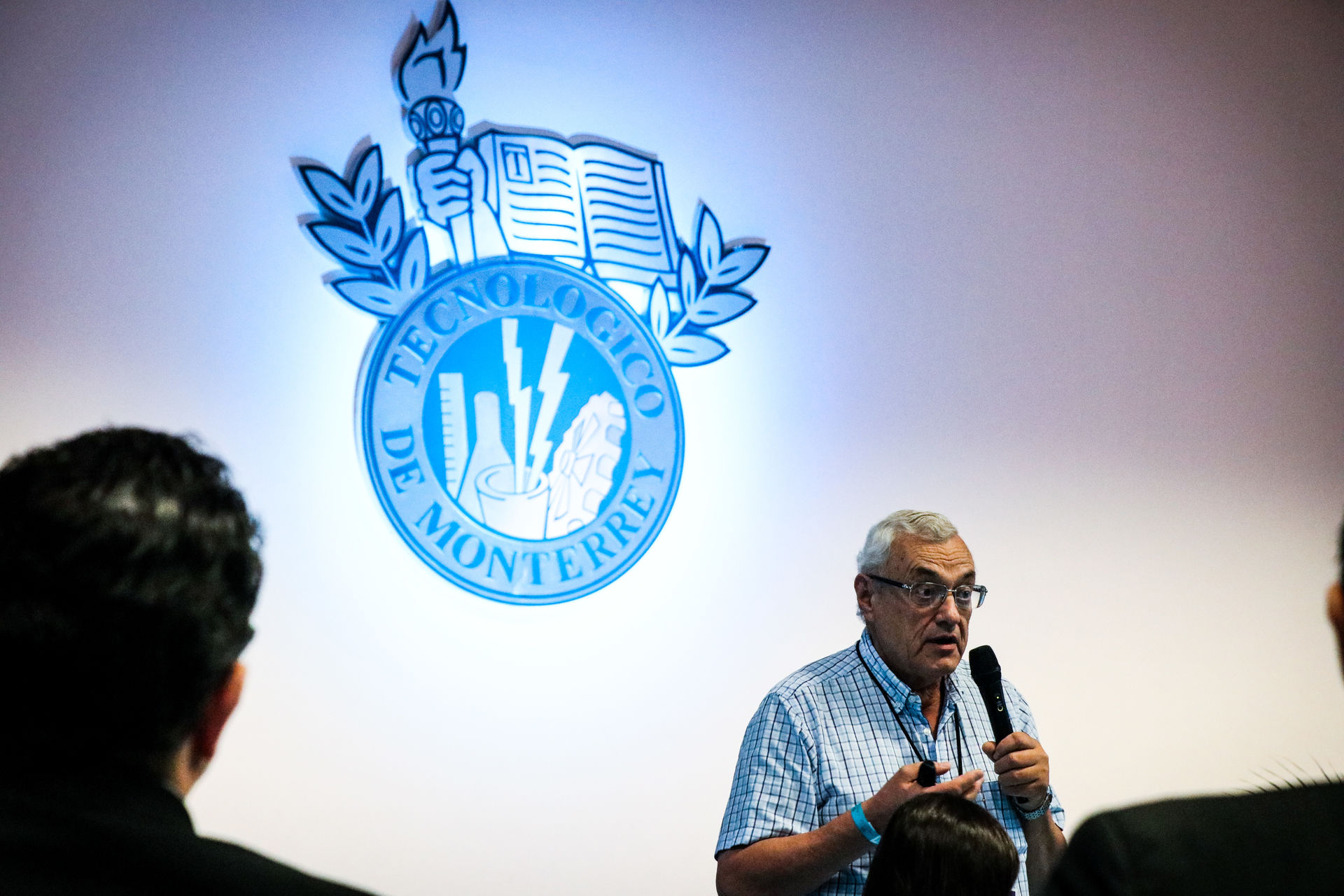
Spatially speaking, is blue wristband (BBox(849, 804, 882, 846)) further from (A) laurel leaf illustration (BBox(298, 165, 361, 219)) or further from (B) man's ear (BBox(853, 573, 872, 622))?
(A) laurel leaf illustration (BBox(298, 165, 361, 219))

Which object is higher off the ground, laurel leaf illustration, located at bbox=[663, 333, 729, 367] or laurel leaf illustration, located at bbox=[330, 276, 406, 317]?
laurel leaf illustration, located at bbox=[330, 276, 406, 317]

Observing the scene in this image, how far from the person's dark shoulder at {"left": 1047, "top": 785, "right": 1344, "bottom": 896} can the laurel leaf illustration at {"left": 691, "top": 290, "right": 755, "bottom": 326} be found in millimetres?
2370

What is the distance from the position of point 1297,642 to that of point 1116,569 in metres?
0.72

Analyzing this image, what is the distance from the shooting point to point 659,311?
3.09 meters

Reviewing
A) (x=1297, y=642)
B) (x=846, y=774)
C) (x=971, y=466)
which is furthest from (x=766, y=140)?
(x=1297, y=642)

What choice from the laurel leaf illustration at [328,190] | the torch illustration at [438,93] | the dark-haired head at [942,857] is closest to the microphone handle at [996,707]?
the dark-haired head at [942,857]

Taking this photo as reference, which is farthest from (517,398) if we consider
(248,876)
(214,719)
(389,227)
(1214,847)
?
(1214,847)

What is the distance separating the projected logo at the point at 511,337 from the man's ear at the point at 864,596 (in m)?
0.69

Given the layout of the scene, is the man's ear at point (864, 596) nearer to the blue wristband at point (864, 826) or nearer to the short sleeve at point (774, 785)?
the short sleeve at point (774, 785)

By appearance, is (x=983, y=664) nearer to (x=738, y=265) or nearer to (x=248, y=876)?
(x=738, y=265)

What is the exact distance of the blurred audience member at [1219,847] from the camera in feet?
2.68

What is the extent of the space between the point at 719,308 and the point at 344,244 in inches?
40.1

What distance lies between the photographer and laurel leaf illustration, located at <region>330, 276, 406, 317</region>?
2.87 metres

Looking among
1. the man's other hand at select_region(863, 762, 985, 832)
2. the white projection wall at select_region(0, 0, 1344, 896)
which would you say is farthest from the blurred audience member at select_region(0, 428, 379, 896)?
the white projection wall at select_region(0, 0, 1344, 896)
